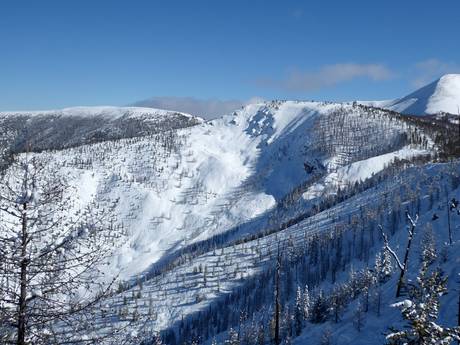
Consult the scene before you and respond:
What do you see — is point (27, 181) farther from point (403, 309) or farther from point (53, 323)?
point (403, 309)

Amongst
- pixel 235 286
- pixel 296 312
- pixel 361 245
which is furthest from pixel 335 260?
pixel 296 312

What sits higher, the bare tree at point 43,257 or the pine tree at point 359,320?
the bare tree at point 43,257

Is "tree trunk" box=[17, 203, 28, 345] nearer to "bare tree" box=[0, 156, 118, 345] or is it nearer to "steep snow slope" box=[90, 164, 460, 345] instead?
"bare tree" box=[0, 156, 118, 345]

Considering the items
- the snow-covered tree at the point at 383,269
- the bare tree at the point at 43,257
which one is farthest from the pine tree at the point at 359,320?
the bare tree at the point at 43,257

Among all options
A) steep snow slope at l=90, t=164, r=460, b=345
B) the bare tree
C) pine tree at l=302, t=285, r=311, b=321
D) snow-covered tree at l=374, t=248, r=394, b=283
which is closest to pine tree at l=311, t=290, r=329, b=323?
pine tree at l=302, t=285, r=311, b=321

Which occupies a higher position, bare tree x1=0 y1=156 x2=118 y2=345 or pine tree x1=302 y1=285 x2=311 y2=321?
bare tree x1=0 y1=156 x2=118 y2=345

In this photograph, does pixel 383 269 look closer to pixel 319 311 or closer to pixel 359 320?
pixel 319 311

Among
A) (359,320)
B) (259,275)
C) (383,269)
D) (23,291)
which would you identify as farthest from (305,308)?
(23,291)

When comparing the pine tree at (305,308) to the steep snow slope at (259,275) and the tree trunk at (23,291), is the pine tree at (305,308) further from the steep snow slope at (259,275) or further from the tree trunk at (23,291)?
the tree trunk at (23,291)

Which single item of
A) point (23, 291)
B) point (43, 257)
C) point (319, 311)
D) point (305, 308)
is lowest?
point (305, 308)
